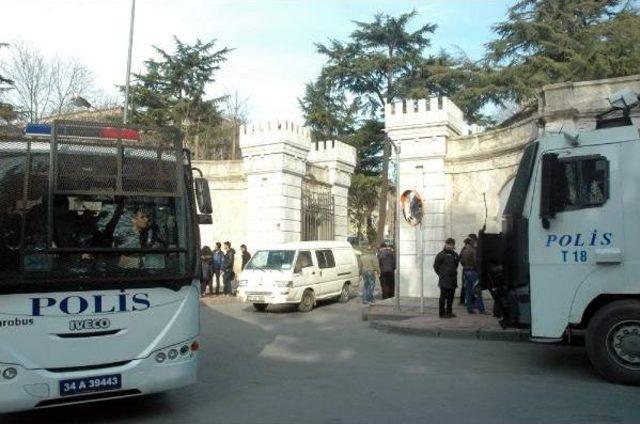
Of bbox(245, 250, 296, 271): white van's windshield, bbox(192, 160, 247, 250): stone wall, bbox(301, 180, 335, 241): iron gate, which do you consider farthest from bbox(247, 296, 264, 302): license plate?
bbox(192, 160, 247, 250): stone wall

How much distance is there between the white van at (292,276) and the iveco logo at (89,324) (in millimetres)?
10359

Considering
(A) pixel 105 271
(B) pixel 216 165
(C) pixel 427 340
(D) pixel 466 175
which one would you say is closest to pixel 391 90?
(B) pixel 216 165

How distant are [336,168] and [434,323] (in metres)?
13.0

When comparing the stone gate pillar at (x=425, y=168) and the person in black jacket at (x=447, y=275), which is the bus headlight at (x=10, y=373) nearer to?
the person in black jacket at (x=447, y=275)

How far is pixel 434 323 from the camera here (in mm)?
12898

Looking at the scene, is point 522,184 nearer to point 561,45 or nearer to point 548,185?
point 548,185

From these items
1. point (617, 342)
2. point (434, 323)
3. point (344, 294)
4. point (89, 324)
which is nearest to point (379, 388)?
point (617, 342)

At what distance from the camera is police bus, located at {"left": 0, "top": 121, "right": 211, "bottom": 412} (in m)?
5.58

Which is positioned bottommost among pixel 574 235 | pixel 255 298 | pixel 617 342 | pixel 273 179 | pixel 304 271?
pixel 255 298

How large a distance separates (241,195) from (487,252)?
589 inches

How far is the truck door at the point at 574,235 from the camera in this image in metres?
7.67

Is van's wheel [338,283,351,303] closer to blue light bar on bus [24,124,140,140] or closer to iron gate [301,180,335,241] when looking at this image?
iron gate [301,180,335,241]

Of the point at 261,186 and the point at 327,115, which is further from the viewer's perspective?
the point at 327,115

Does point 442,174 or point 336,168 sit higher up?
point 336,168
